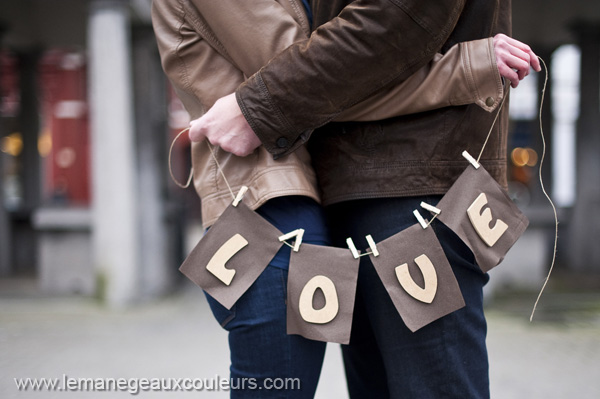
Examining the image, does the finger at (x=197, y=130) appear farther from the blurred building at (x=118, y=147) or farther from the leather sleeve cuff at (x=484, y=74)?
the blurred building at (x=118, y=147)

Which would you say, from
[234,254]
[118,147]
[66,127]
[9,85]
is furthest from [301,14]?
[66,127]

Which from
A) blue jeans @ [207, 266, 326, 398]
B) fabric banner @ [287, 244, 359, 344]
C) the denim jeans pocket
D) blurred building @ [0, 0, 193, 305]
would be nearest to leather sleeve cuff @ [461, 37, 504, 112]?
fabric banner @ [287, 244, 359, 344]

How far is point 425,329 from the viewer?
1062mm

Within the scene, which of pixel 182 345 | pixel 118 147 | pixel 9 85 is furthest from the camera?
pixel 9 85

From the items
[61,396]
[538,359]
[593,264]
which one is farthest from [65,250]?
[593,264]

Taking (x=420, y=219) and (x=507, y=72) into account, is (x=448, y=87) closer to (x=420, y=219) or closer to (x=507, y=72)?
(x=507, y=72)

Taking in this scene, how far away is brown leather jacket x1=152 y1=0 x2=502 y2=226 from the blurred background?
104 inches

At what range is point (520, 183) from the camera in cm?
995

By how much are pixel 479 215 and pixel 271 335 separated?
44 cm

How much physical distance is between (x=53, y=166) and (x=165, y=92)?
3735 millimetres

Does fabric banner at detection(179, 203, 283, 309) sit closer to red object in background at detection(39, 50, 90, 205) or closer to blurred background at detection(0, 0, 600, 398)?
blurred background at detection(0, 0, 600, 398)

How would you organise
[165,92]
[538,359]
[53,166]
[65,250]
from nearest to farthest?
[538,359] → [65,250] → [165,92] → [53,166]

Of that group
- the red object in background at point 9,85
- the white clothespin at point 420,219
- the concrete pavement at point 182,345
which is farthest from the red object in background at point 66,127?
the white clothespin at point 420,219

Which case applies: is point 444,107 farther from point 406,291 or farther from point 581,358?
point 581,358
